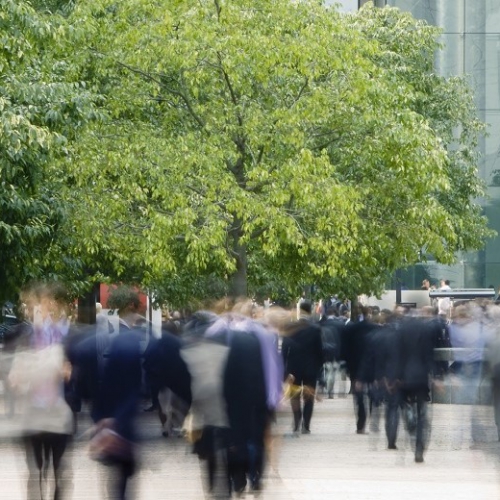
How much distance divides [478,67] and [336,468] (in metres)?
30.9

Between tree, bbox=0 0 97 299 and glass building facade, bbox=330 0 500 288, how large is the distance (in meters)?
25.0

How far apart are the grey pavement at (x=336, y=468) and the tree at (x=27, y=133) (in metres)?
2.72

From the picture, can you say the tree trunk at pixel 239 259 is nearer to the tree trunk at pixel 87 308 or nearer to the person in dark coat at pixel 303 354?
the tree trunk at pixel 87 308

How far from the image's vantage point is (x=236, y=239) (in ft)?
84.9

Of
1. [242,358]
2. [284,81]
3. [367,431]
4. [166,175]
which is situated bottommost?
[367,431]

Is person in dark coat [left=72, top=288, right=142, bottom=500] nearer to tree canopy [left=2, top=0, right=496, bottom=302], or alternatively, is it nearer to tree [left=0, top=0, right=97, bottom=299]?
tree [left=0, top=0, right=97, bottom=299]

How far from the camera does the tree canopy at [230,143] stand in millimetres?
24922

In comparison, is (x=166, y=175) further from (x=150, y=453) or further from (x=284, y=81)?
(x=150, y=453)

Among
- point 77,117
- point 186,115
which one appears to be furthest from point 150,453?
point 186,115

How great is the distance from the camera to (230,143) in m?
25.8

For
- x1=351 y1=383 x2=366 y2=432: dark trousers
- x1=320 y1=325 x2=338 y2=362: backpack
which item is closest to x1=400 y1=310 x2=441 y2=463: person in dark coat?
x1=351 y1=383 x2=366 y2=432: dark trousers

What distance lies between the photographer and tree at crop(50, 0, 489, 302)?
81.8ft

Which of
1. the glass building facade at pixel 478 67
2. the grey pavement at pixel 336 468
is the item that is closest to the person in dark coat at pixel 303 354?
the grey pavement at pixel 336 468

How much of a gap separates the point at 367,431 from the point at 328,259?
5017mm
